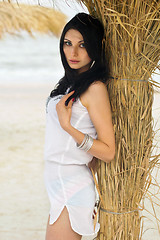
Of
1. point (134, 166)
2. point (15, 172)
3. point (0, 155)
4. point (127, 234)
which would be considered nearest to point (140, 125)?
point (134, 166)

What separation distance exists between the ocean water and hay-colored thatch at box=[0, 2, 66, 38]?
157 centimetres

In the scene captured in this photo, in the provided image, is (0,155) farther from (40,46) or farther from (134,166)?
(40,46)

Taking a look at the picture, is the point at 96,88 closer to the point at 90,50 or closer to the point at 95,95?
the point at 95,95

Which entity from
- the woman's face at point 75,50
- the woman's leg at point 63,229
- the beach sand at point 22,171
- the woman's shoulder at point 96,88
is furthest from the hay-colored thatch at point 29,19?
the woman's leg at point 63,229

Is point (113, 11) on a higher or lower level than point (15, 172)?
higher

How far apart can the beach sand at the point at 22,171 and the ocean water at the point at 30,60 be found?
279 cm

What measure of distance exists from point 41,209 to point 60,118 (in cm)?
203

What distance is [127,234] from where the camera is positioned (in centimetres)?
146

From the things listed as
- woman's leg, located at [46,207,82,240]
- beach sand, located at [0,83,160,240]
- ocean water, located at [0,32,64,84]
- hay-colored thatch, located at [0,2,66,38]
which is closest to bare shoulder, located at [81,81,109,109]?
woman's leg, located at [46,207,82,240]

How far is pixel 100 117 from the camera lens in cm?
129

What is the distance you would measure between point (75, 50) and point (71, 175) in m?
0.45

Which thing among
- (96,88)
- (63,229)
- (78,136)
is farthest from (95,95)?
(63,229)

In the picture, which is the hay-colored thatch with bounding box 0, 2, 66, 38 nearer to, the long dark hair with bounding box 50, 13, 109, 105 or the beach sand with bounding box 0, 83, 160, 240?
the beach sand with bounding box 0, 83, 160, 240

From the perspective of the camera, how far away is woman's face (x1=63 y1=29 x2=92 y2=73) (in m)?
1.34
